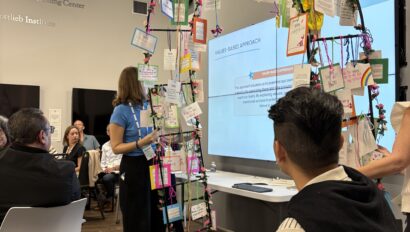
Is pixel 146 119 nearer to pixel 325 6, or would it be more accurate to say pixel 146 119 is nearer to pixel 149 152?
pixel 149 152

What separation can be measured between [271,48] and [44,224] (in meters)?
2.26

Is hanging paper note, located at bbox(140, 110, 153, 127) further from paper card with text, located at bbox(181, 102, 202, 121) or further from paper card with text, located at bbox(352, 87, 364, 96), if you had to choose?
paper card with text, located at bbox(352, 87, 364, 96)

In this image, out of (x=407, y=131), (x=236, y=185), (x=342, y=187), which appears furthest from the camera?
(x=236, y=185)

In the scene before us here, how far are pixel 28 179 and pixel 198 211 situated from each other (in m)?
1.03

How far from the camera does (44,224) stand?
1.86 meters

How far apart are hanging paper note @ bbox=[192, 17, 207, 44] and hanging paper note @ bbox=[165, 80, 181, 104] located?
304mm

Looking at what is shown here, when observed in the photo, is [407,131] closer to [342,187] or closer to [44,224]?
[342,187]

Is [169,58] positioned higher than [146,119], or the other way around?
[169,58]

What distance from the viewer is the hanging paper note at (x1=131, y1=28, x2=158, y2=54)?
2.36 m

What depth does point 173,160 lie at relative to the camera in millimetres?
2438

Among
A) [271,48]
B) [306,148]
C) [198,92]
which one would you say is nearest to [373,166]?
[306,148]

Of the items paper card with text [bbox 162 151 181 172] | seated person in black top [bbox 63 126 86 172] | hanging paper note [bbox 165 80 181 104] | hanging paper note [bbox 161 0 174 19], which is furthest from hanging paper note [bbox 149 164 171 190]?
seated person in black top [bbox 63 126 86 172]

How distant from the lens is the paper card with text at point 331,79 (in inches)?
70.6

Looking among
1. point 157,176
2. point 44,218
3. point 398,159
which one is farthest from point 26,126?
point 398,159
